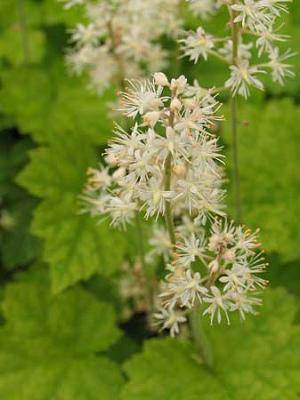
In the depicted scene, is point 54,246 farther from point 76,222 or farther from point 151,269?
point 151,269

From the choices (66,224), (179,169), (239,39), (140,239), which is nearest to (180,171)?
(179,169)

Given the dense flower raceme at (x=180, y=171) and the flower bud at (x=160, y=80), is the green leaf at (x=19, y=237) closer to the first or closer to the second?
the dense flower raceme at (x=180, y=171)

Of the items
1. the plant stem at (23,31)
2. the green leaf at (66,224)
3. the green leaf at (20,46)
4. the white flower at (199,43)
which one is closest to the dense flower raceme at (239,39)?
the white flower at (199,43)

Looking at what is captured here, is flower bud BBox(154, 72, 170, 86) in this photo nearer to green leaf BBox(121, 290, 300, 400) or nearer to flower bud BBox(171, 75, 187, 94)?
flower bud BBox(171, 75, 187, 94)

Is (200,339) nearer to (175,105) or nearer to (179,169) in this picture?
(179,169)

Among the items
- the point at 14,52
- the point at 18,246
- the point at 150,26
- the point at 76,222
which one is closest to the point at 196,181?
the point at 76,222

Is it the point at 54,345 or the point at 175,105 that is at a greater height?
the point at 175,105
